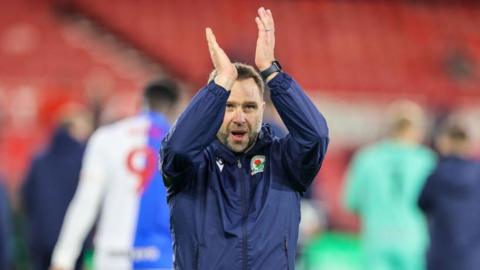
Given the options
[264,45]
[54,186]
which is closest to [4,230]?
[54,186]

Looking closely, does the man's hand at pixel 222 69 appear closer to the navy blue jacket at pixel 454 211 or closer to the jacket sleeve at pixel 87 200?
the jacket sleeve at pixel 87 200

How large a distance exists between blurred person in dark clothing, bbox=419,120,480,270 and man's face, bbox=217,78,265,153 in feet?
16.6

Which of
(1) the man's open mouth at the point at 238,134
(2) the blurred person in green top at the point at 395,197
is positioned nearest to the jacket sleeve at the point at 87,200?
(1) the man's open mouth at the point at 238,134

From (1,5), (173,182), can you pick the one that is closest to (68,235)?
(173,182)

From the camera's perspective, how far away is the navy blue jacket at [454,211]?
980 centimetres

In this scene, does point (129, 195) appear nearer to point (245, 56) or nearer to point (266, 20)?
point (266, 20)

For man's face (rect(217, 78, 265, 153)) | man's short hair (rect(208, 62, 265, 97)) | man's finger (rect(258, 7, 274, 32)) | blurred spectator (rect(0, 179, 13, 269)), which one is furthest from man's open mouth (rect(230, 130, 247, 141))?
blurred spectator (rect(0, 179, 13, 269))

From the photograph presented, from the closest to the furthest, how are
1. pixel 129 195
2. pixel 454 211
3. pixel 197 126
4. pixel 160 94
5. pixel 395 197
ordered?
pixel 197 126
pixel 129 195
pixel 160 94
pixel 454 211
pixel 395 197

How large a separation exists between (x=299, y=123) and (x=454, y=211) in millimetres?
5198

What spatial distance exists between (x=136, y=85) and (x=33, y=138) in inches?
97.5

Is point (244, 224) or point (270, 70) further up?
point (270, 70)

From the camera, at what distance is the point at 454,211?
9820 millimetres

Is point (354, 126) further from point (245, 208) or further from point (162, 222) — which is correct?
point (245, 208)

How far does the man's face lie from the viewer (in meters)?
4.98
